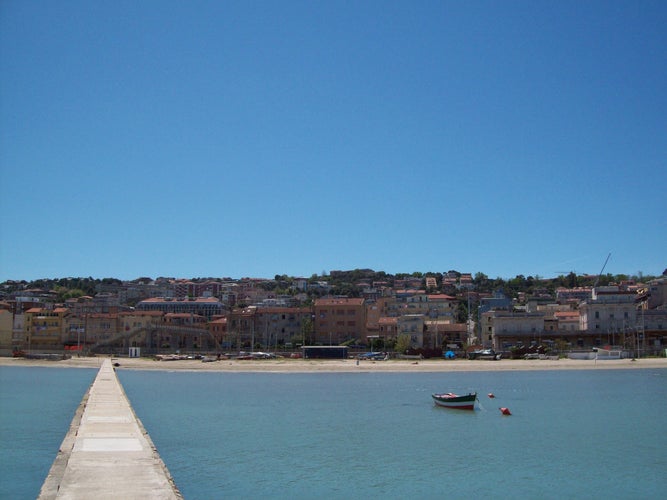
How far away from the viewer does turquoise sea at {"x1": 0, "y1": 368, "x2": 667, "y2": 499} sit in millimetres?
25516

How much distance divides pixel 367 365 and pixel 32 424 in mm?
54002

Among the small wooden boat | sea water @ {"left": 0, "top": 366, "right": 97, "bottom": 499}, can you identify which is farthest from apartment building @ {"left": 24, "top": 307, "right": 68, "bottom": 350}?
the small wooden boat

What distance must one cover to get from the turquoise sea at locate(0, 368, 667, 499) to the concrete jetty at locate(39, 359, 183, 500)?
2.34m

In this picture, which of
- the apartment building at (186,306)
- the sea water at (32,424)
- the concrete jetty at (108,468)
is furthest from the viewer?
the apartment building at (186,306)

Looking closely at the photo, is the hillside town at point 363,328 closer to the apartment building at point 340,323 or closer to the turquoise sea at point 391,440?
the apartment building at point 340,323

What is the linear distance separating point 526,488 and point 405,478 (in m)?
4.44

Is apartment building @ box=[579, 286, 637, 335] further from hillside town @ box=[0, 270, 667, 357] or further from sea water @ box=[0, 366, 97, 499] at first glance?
sea water @ box=[0, 366, 97, 499]

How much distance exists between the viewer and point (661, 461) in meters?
30.2

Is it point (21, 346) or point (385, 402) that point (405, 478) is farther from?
point (21, 346)

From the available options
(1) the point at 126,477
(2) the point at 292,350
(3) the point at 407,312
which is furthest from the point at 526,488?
(3) the point at 407,312

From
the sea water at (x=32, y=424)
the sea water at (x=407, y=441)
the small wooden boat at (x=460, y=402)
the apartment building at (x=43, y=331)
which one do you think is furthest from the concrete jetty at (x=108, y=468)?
the apartment building at (x=43, y=331)

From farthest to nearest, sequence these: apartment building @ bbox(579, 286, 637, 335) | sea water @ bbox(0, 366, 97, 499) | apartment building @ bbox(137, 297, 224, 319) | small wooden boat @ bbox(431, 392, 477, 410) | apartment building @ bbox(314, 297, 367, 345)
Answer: apartment building @ bbox(137, 297, 224, 319) < apartment building @ bbox(314, 297, 367, 345) < apartment building @ bbox(579, 286, 637, 335) < small wooden boat @ bbox(431, 392, 477, 410) < sea water @ bbox(0, 366, 97, 499)

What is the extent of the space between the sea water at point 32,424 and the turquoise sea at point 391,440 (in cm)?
17

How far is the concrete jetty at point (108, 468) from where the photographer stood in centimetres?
1706
